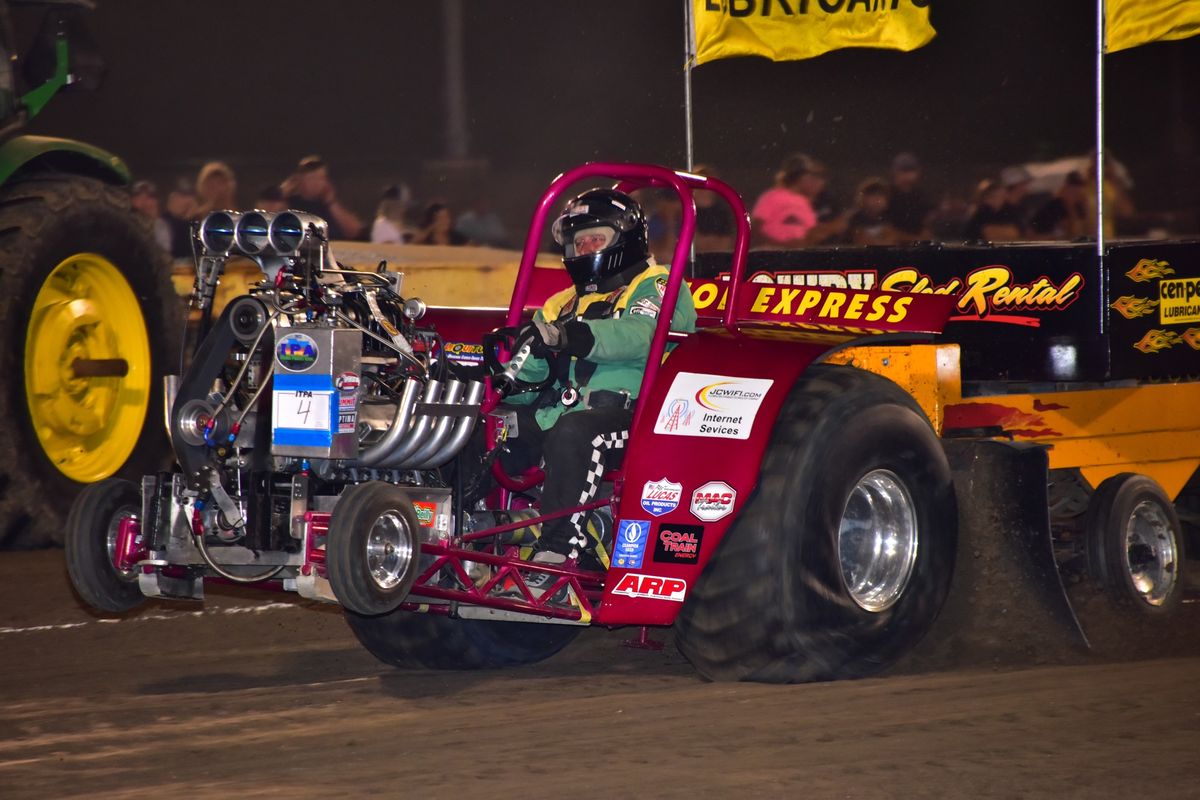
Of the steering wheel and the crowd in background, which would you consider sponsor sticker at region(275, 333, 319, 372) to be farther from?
the crowd in background

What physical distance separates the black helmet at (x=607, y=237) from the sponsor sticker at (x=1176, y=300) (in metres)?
3.25

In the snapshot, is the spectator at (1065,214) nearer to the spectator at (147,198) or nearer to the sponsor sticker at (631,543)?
the sponsor sticker at (631,543)

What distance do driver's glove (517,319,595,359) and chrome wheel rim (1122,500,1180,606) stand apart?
8.77 ft

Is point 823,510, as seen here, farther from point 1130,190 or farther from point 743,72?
point 1130,190

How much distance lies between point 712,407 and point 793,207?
5.43 metres

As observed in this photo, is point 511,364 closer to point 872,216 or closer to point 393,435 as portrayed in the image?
point 393,435

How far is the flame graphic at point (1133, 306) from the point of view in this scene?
7754 mm

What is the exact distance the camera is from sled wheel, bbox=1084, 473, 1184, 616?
22.0ft

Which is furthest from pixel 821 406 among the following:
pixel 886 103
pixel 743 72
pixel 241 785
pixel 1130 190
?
pixel 1130 190

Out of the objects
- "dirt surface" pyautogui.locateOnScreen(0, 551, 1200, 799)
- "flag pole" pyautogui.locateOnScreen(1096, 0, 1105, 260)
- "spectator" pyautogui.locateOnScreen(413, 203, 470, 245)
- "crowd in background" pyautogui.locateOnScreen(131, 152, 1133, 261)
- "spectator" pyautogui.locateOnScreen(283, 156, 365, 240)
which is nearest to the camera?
"dirt surface" pyautogui.locateOnScreen(0, 551, 1200, 799)

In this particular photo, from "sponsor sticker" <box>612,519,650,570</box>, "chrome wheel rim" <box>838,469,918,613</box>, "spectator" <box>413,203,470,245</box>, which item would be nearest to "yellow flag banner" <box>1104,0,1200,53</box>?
"chrome wheel rim" <box>838,469,918,613</box>

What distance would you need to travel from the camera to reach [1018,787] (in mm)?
4004

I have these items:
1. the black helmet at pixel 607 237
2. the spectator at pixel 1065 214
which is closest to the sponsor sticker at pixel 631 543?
the black helmet at pixel 607 237

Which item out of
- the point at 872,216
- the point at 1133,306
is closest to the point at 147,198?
the point at 872,216
